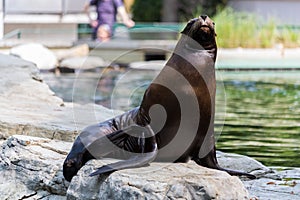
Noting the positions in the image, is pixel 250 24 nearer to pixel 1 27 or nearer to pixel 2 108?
pixel 1 27

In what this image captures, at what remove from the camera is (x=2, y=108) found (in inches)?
259

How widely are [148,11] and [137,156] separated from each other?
71.9 ft

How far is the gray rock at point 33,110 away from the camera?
19.2 feet

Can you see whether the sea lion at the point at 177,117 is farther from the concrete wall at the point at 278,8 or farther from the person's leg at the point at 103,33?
the concrete wall at the point at 278,8

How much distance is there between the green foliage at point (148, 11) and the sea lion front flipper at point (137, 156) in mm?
21748

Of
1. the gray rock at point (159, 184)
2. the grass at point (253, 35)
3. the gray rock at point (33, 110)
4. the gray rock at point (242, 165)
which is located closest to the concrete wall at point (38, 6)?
the grass at point (253, 35)

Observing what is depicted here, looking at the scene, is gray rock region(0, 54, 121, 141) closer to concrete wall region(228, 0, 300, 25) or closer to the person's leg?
the person's leg

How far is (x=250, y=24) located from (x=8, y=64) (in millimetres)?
9997

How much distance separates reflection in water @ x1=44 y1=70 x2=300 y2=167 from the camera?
7.76 m

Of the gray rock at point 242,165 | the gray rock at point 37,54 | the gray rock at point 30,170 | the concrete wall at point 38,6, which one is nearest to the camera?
the gray rock at point 30,170

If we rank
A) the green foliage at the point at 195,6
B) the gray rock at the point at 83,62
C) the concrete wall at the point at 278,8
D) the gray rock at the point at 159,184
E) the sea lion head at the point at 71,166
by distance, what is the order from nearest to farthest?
the gray rock at the point at 159,184 → the sea lion head at the point at 71,166 → the gray rock at the point at 83,62 → the concrete wall at the point at 278,8 → the green foliage at the point at 195,6

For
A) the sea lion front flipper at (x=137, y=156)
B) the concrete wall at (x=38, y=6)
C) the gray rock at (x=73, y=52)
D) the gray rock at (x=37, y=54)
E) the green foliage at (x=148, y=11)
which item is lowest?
the green foliage at (x=148, y=11)

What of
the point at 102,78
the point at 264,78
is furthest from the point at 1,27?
the point at 264,78

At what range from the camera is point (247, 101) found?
11578 mm
